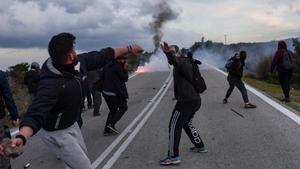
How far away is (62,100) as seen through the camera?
484 centimetres

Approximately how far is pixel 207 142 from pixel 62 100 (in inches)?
208

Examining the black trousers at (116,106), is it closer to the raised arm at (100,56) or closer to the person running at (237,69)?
the person running at (237,69)

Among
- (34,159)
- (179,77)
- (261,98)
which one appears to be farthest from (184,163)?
(261,98)

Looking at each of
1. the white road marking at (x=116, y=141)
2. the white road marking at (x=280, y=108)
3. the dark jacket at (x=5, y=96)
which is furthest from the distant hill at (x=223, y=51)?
the dark jacket at (x=5, y=96)

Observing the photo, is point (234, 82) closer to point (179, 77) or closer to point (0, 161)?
point (179, 77)

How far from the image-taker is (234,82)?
14797 mm

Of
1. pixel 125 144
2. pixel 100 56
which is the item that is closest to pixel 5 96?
pixel 100 56

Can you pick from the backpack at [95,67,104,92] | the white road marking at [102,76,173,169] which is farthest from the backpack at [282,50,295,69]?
the backpack at [95,67,104,92]

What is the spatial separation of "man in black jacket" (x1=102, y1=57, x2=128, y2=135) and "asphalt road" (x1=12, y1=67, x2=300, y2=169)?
1.38ft

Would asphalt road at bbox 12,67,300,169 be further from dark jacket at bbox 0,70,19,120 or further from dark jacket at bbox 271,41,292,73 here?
dark jacket at bbox 0,70,19,120

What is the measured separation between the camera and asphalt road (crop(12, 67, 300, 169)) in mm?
8219

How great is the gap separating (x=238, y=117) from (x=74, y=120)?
790cm

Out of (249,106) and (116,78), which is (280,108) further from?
(116,78)

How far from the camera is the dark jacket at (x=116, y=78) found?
1132cm
